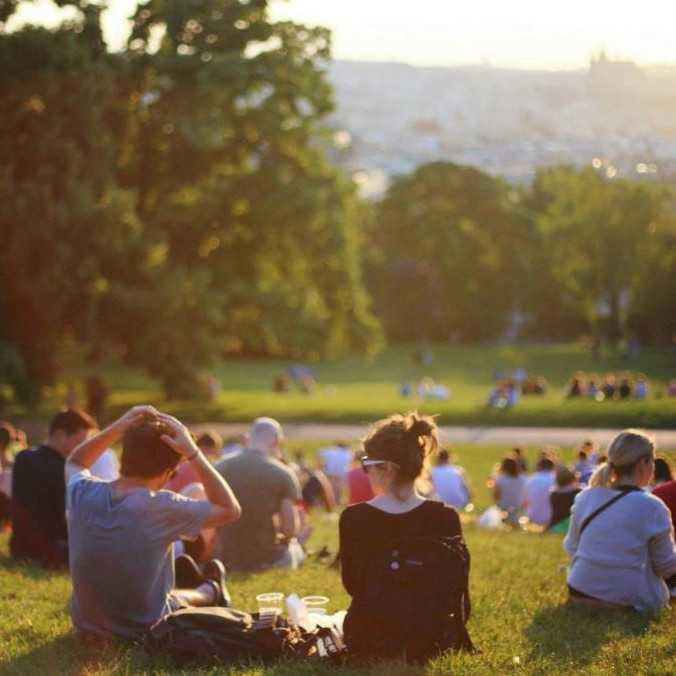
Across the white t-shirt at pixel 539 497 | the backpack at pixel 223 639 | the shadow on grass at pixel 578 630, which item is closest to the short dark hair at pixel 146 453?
the backpack at pixel 223 639

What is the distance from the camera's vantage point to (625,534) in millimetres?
7496

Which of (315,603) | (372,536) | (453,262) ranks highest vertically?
(453,262)

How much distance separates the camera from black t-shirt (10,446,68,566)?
30.0 feet

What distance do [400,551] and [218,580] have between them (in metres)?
1.75

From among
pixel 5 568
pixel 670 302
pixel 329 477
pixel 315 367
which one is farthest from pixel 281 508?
pixel 315 367

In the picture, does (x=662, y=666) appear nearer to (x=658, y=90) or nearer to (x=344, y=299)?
(x=658, y=90)

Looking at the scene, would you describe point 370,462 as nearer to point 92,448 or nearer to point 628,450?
point 92,448

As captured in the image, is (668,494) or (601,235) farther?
(601,235)

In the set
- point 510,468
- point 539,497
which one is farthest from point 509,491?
point 539,497

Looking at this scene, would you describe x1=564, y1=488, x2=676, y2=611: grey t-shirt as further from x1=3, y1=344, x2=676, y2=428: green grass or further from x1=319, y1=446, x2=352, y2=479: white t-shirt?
x1=3, y1=344, x2=676, y2=428: green grass

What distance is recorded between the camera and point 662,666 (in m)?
6.22

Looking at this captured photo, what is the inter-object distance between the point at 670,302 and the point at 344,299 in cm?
2406

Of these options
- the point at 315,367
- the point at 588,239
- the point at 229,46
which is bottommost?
the point at 315,367

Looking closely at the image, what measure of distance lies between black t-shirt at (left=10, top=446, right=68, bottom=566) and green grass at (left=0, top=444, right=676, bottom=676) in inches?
10.4
